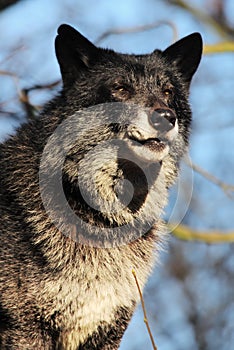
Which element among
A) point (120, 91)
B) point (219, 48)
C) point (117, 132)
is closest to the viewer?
point (117, 132)

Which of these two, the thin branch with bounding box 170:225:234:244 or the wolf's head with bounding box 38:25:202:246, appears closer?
the wolf's head with bounding box 38:25:202:246

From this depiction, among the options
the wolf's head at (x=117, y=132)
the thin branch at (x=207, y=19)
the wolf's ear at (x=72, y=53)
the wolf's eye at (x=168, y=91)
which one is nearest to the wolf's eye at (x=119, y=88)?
the wolf's head at (x=117, y=132)

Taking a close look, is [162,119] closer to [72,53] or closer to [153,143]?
[153,143]

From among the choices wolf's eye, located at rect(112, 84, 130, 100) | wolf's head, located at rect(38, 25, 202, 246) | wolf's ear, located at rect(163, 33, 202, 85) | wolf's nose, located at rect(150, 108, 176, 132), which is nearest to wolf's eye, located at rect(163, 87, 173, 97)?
wolf's head, located at rect(38, 25, 202, 246)

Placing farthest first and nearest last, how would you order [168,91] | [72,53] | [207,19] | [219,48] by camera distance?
[207,19] < [219,48] < [72,53] < [168,91]

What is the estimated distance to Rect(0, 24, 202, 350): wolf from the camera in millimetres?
7570

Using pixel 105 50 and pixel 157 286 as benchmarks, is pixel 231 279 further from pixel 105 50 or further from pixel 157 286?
pixel 105 50

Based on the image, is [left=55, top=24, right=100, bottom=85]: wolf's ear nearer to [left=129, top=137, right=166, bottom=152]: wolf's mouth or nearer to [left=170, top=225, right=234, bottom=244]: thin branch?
[left=129, top=137, right=166, bottom=152]: wolf's mouth

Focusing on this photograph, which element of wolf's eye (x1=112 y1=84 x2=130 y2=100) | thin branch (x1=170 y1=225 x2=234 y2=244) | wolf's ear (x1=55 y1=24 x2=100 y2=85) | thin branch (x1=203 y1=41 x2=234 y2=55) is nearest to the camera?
wolf's eye (x1=112 y1=84 x2=130 y2=100)

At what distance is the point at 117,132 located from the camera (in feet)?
25.6

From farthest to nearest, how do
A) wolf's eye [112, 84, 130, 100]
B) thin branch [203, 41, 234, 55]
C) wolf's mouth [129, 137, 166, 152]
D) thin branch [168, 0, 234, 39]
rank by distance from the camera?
thin branch [168, 0, 234, 39] → thin branch [203, 41, 234, 55] → wolf's eye [112, 84, 130, 100] → wolf's mouth [129, 137, 166, 152]

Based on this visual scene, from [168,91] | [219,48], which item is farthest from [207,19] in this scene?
[168,91]

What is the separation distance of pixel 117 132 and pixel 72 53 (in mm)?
1056

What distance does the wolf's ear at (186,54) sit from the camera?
29.0 feet
